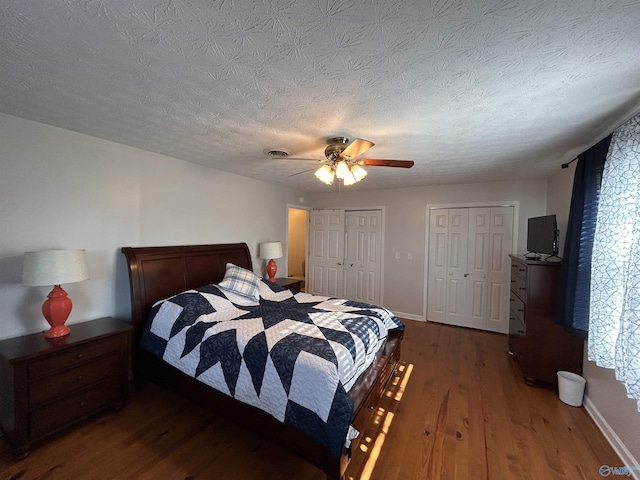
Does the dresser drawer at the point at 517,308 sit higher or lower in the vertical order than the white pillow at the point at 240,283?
A: lower

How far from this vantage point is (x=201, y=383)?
6.71ft

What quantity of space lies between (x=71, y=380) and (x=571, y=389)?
412cm

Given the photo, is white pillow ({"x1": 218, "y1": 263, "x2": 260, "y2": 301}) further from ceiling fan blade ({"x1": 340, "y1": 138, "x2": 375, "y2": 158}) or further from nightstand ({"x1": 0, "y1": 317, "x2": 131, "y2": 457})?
ceiling fan blade ({"x1": 340, "y1": 138, "x2": 375, "y2": 158})

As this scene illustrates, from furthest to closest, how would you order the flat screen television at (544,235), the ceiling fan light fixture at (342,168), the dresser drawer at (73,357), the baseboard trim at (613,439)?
the flat screen television at (544,235)
the ceiling fan light fixture at (342,168)
the dresser drawer at (73,357)
the baseboard trim at (613,439)

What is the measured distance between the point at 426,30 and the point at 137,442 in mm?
3000

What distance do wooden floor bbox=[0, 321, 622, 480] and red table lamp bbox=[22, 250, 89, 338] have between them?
840 mm

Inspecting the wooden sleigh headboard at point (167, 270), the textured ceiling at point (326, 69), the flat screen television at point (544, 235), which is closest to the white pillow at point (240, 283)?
the wooden sleigh headboard at point (167, 270)

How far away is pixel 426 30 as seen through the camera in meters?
1.06

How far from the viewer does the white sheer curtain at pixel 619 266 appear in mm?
1458

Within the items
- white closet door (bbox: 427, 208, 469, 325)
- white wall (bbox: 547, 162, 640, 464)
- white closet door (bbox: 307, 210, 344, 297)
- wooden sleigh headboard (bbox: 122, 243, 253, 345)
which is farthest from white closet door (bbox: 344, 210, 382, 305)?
white wall (bbox: 547, 162, 640, 464)

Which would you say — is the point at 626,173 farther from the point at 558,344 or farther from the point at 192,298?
the point at 192,298

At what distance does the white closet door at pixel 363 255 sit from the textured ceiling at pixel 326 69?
2.70 meters

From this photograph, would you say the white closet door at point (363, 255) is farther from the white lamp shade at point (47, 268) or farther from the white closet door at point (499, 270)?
the white lamp shade at point (47, 268)

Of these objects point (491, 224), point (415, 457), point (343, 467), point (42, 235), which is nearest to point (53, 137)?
point (42, 235)
